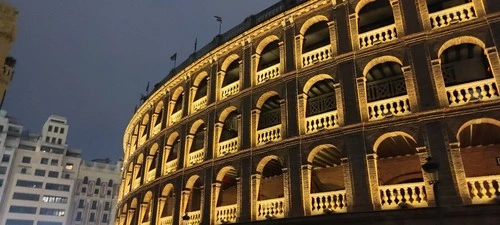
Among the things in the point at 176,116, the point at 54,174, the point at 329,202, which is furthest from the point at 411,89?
the point at 54,174

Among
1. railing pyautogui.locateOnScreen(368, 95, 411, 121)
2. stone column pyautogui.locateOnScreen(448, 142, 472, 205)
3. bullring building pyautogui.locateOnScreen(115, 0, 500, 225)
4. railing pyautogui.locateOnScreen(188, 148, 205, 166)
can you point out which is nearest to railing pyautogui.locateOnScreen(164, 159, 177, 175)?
bullring building pyautogui.locateOnScreen(115, 0, 500, 225)

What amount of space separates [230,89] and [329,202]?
29.5 ft

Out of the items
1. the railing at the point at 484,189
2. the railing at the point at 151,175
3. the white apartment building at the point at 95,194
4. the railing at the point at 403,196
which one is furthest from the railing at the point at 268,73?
the white apartment building at the point at 95,194

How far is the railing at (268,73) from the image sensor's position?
1850 cm

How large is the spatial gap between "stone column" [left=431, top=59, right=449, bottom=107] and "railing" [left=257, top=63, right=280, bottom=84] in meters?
7.22

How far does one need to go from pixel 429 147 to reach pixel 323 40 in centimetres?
911

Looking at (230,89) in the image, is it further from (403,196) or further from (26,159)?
(26,159)

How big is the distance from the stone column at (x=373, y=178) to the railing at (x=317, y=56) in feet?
16.9

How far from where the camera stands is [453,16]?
1412cm

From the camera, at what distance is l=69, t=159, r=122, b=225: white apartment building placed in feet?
255

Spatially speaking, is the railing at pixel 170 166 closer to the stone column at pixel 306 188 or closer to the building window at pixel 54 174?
the stone column at pixel 306 188

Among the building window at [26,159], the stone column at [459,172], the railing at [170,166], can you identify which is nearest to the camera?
the stone column at [459,172]

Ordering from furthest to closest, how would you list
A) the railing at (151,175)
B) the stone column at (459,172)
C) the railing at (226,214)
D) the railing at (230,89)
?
the railing at (151,175) < the railing at (230,89) < the railing at (226,214) < the stone column at (459,172)

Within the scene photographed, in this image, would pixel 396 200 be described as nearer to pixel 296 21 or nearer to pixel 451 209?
pixel 451 209
